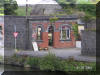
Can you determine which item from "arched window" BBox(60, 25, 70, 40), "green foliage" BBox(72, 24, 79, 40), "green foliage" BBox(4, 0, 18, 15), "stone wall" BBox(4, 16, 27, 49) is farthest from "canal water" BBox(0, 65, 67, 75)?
"green foliage" BBox(4, 0, 18, 15)

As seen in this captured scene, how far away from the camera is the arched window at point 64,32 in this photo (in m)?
13.0

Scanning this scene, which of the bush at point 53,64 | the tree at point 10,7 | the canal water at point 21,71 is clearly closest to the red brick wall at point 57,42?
the tree at point 10,7

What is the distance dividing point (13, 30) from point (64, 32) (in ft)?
11.0

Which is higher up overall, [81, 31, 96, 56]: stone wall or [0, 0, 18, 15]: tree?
[0, 0, 18, 15]: tree

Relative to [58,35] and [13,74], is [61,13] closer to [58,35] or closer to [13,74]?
[58,35]

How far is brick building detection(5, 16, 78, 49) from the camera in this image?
12562 mm

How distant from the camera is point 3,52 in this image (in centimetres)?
1121

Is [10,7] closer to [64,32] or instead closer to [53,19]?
[53,19]

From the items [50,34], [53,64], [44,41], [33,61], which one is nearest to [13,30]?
[44,41]

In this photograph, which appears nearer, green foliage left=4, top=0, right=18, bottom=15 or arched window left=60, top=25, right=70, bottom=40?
arched window left=60, top=25, right=70, bottom=40

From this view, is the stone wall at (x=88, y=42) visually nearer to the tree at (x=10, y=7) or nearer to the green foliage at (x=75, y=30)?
the green foliage at (x=75, y=30)

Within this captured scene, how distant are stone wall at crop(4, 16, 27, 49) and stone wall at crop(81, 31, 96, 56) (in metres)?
4.38

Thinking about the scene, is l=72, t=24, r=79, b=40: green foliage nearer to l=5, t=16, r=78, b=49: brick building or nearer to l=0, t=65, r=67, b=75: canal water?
l=5, t=16, r=78, b=49: brick building

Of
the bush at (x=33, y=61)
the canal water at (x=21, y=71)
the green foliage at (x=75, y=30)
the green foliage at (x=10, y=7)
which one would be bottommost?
the canal water at (x=21, y=71)
